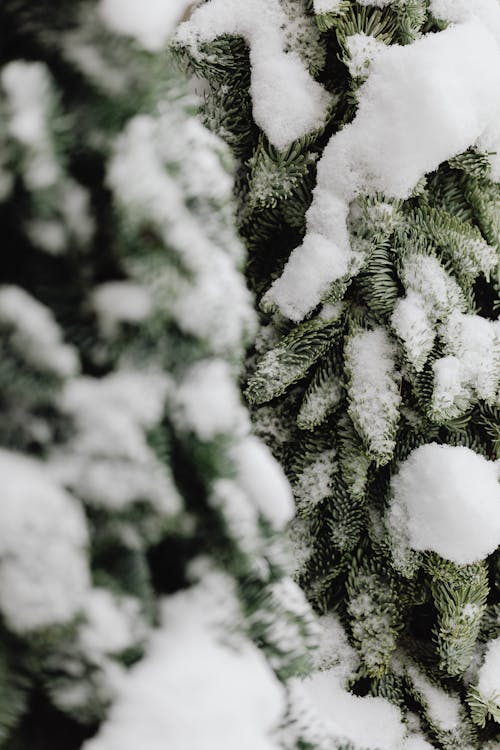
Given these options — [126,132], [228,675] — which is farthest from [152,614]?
[126,132]

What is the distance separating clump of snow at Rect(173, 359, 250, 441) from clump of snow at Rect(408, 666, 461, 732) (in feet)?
2.12

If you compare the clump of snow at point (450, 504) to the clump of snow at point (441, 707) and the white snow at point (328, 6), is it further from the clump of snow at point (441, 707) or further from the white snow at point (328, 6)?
the white snow at point (328, 6)

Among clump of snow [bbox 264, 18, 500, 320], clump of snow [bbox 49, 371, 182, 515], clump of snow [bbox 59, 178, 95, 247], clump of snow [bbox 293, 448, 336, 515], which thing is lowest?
clump of snow [bbox 49, 371, 182, 515]

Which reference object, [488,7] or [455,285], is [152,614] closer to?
[455,285]

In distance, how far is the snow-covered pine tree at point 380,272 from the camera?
2.41 ft

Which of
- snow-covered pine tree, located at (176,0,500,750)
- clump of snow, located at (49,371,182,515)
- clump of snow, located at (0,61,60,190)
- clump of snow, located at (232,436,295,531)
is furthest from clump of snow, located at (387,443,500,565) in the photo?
clump of snow, located at (0,61,60,190)

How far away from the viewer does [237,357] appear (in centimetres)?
45

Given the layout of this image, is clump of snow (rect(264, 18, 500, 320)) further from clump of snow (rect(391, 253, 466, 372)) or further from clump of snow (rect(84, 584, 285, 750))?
clump of snow (rect(84, 584, 285, 750))

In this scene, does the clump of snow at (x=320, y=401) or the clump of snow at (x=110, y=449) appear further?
the clump of snow at (x=320, y=401)

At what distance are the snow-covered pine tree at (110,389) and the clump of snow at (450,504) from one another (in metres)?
0.38

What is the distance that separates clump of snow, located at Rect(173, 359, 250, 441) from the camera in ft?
1.36

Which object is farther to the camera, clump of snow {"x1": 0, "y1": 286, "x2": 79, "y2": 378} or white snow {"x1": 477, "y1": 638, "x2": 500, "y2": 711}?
white snow {"x1": 477, "y1": 638, "x2": 500, "y2": 711}

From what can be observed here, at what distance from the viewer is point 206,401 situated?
418 millimetres

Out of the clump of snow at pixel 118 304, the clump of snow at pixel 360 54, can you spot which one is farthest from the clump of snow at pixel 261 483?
the clump of snow at pixel 360 54
